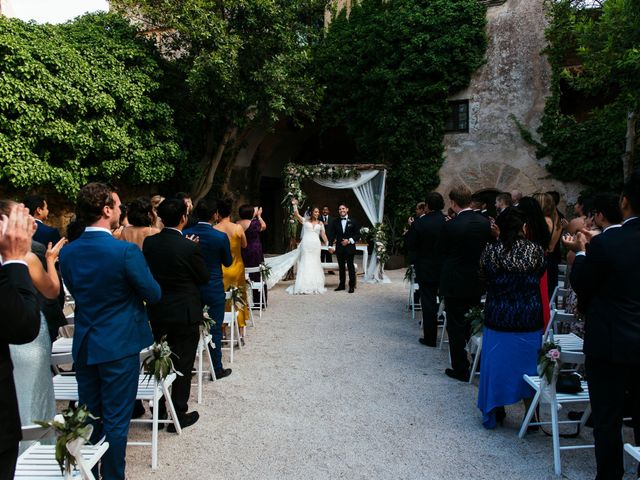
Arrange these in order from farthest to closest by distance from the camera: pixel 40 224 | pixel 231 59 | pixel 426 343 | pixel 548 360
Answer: pixel 231 59 < pixel 426 343 < pixel 40 224 < pixel 548 360

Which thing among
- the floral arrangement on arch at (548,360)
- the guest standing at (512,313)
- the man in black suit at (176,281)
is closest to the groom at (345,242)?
the guest standing at (512,313)

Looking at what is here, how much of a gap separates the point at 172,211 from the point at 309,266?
7754mm

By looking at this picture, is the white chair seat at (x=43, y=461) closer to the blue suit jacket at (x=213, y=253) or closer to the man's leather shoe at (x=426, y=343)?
the blue suit jacket at (x=213, y=253)

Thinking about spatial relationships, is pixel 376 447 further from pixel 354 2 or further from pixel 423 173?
pixel 354 2

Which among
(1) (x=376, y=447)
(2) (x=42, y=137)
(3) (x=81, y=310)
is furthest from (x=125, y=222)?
(2) (x=42, y=137)

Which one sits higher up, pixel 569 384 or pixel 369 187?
pixel 369 187

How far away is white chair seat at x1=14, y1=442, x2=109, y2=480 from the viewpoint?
2.70 m

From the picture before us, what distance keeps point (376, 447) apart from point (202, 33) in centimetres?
1137

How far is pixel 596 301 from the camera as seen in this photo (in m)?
3.19

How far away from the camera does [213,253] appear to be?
5637 mm

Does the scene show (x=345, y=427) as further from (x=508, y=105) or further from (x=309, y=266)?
(x=508, y=105)

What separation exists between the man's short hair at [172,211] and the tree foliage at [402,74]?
475 inches

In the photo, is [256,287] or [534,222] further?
[256,287]

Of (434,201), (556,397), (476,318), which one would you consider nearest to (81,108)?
(434,201)
